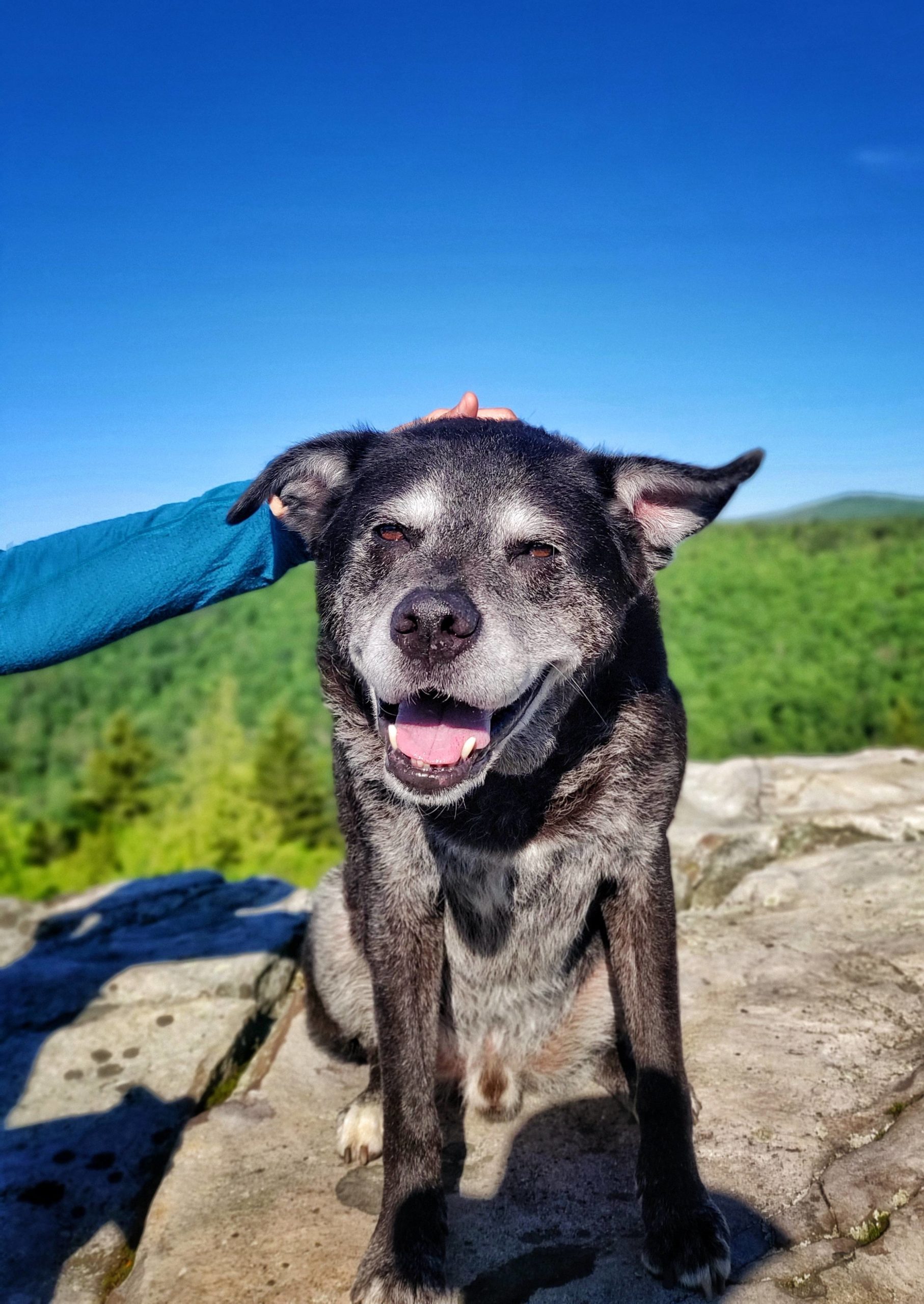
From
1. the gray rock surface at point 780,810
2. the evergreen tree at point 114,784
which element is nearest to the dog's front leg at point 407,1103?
the gray rock surface at point 780,810

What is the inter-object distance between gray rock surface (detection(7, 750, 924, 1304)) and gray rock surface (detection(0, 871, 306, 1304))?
0.4 inches

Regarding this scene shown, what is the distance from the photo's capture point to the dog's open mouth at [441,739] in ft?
8.23

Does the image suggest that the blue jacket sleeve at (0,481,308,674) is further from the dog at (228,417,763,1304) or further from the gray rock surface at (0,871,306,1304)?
the gray rock surface at (0,871,306,1304)

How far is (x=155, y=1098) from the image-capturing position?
12.3 ft

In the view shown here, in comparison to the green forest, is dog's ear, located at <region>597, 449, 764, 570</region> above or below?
above

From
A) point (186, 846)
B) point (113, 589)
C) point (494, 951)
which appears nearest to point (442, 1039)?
point (494, 951)

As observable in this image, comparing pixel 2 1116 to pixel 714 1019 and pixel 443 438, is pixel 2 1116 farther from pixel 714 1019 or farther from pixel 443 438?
pixel 443 438

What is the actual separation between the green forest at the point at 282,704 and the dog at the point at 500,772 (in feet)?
43.2

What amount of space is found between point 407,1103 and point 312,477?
1995mm

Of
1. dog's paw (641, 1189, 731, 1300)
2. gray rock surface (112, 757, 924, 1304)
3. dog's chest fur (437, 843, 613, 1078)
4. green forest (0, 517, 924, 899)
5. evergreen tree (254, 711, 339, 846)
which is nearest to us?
dog's paw (641, 1189, 731, 1300)

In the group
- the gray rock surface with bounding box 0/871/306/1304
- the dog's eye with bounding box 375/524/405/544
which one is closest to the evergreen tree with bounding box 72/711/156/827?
the gray rock surface with bounding box 0/871/306/1304

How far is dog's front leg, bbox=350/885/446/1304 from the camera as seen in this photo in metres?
2.52

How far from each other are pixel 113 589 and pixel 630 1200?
2.63 metres

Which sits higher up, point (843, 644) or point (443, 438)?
point (443, 438)
